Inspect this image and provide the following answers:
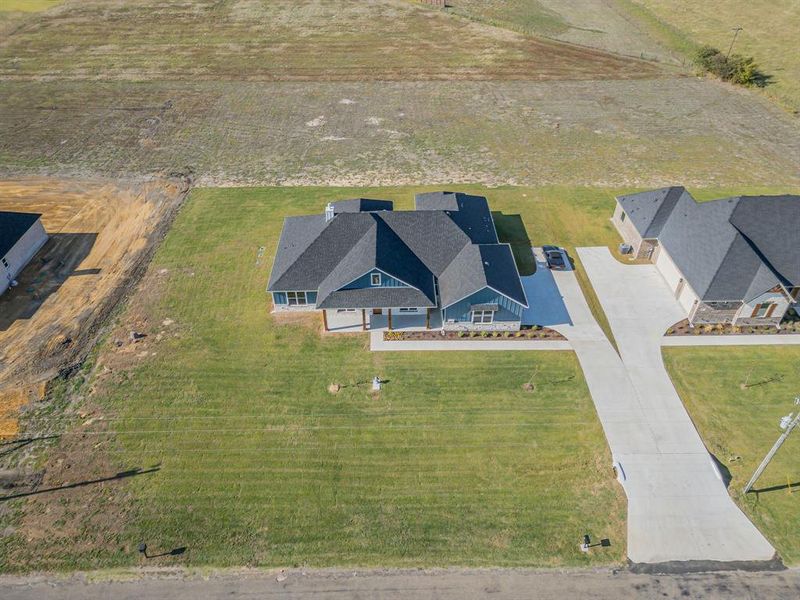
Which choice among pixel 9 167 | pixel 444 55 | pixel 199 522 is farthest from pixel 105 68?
pixel 199 522

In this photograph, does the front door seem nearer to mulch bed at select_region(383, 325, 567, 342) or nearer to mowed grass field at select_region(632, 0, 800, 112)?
mulch bed at select_region(383, 325, 567, 342)

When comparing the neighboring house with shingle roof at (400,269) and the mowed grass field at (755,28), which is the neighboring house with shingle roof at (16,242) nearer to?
the neighboring house with shingle roof at (400,269)

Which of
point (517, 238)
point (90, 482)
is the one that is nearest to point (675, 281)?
point (517, 238)

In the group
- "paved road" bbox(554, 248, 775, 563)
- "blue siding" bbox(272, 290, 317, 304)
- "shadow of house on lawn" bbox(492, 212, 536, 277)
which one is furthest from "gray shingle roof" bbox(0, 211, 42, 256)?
"paved road" bbox(554, 248, 775, 563)

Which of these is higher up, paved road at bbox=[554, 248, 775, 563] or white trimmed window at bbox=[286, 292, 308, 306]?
white trimmed window at bbox=[286, 292, 308, 306]

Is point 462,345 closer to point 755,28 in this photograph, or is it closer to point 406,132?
point 406,132

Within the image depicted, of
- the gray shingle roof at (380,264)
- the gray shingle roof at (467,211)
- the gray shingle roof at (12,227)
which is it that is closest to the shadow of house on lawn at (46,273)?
the gray shingle roof at (12,227)

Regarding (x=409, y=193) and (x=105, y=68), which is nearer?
(x=409, y=193)

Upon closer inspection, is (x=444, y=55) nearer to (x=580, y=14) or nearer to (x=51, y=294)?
(x=580, y=14)
